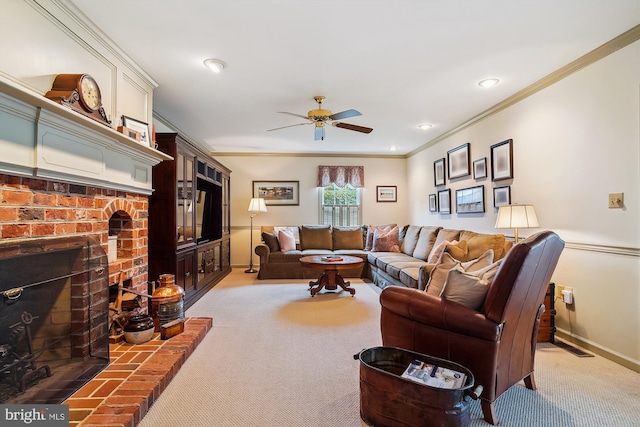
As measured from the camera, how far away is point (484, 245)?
3.38 meters

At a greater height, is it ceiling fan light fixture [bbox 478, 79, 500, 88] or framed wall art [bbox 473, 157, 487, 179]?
ceiling fan light fixture [bbox 478, 79, 500, 88]

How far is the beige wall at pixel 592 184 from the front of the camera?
2.27 meters

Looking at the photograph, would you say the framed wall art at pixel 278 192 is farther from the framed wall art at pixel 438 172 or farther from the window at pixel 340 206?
the framed wall art at pixel 438 172

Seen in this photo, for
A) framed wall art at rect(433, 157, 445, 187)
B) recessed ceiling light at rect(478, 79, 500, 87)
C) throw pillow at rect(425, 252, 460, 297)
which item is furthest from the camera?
framed wall art at rect(433, 157, 445, 187)

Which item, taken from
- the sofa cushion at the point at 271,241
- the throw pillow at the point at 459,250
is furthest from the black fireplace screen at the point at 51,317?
the sofa cushion at the point at 271,241

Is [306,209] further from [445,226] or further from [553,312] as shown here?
[553,312]

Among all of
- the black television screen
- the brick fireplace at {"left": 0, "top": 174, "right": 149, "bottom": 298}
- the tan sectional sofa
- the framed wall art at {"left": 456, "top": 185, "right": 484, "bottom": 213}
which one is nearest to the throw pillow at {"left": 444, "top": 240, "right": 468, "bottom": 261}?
the tan sectional sofa

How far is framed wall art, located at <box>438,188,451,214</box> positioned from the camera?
16.2ft

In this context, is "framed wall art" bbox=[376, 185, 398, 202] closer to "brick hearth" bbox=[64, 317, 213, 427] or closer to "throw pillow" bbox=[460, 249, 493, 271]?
"throw pillow" bbox=[460, 249, 493, 271]

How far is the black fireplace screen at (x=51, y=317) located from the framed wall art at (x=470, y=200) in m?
4.10

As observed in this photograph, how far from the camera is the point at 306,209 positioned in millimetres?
6684

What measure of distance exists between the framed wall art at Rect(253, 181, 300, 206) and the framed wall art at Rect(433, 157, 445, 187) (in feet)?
9.05

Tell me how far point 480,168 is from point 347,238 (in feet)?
9.13

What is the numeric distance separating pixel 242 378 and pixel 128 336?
100cm
